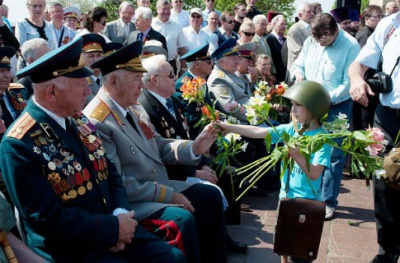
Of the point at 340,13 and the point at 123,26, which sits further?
the point at 123,26

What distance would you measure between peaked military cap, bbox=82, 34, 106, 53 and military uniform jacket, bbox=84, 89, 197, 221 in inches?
72.4

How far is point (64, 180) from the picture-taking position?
267 centimetres

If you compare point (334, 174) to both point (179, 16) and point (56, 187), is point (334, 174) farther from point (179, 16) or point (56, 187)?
point (179, 16)

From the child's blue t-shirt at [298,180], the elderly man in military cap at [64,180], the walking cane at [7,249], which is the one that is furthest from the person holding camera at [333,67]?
the walking cane at [7,249]

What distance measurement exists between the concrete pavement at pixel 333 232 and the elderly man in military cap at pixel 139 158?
76cm

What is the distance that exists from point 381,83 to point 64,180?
2321 millimetres

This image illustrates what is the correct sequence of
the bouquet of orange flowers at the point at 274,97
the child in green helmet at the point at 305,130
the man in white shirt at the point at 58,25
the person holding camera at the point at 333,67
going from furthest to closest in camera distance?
the man in white shirt at the point at 58,25 → the bouquet of orange flowers at the point at 274,97 → the person holding camera at the point at 333,67 → the child in green helmet at the point at 305,130

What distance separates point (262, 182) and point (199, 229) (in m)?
2.65

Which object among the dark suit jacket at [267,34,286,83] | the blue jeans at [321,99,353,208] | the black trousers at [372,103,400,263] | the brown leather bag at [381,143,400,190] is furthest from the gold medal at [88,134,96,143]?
the dark suit jacket at [267,34,286,83]

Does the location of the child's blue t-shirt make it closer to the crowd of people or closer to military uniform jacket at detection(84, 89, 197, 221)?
the crowd of people

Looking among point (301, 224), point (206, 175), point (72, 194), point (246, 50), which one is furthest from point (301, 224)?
point (246, 50)

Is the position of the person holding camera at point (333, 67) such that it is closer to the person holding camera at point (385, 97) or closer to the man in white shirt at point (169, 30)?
the person holding camera at point (385, 97)

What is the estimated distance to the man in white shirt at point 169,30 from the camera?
9.01m

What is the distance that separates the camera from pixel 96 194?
2.86m
